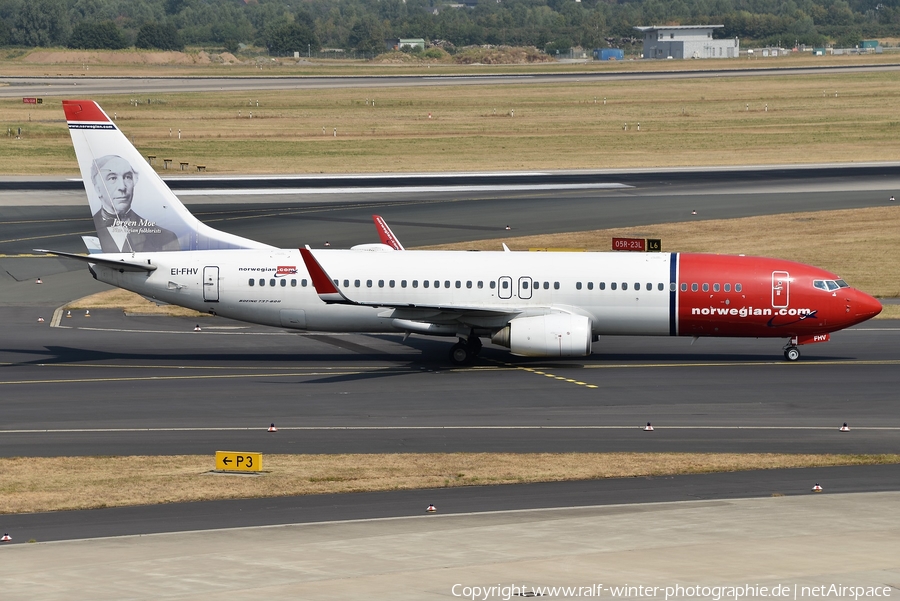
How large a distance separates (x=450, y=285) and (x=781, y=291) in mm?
12160

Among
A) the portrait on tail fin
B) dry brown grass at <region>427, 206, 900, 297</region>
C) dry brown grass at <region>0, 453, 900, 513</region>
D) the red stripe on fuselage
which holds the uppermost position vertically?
the red stripe on fuselage

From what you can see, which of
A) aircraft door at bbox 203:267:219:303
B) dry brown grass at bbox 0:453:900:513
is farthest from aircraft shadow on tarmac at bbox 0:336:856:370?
dry brown grass at bbox 0:453:900:513

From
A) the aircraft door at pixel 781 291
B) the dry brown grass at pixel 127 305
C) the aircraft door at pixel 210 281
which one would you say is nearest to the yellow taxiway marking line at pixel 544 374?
the aircraft door at pixel 781 291

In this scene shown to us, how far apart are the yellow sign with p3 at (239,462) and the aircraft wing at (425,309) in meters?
11.7

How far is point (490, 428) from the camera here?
116 feet

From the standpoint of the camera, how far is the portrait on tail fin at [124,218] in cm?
4559

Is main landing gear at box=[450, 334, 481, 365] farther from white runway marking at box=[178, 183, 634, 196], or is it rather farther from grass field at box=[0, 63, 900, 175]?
grass field at box=[0, 63, 900, 175]

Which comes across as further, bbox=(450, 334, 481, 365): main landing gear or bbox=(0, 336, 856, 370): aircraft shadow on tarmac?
bbox=(0, 336, 856, 370): aircraft shadow on tarmac

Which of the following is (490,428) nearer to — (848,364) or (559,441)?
(559,441)

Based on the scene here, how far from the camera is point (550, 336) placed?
140 feet

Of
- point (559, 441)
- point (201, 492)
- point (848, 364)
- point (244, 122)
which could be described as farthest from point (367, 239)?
point (244, 122)

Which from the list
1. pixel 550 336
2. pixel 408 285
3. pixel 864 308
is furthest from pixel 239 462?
pixel 864 308

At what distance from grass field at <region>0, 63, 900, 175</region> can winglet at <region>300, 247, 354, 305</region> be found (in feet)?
192

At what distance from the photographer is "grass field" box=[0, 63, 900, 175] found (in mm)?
106000
